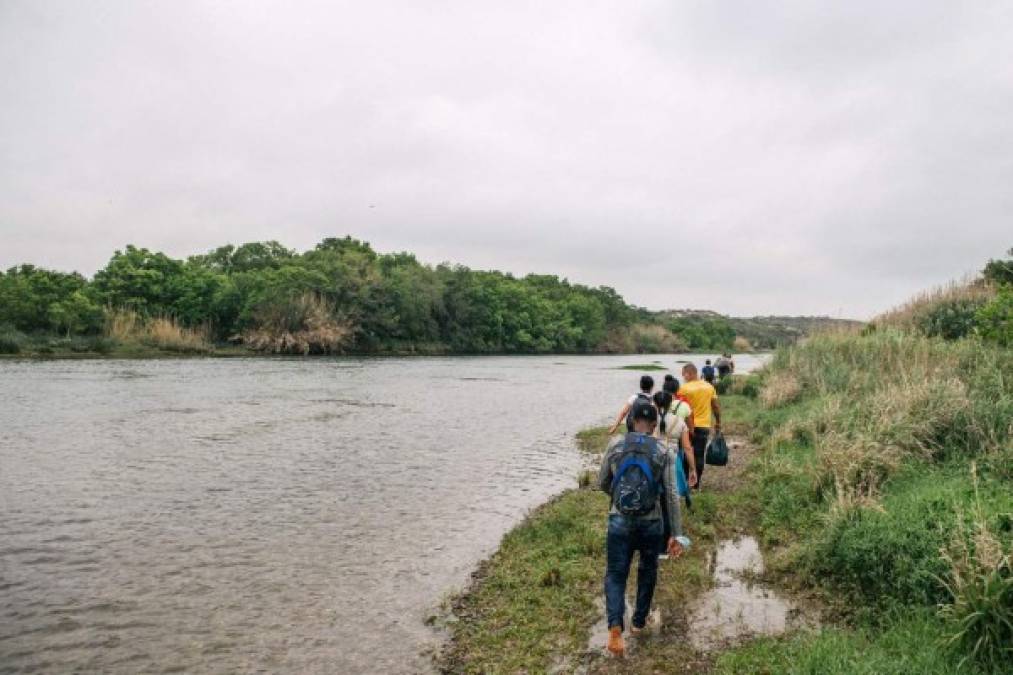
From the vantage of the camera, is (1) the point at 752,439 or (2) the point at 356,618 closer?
(2) the point at 356,618

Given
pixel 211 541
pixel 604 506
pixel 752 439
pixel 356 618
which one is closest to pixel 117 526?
pixel 211 541

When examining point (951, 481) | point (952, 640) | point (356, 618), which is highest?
point (951, 481)

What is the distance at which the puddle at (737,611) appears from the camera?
6.95m

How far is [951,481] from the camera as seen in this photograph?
29.7 feet

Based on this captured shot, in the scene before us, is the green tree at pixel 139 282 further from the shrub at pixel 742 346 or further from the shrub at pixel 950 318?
the shrub at pixel 742 346

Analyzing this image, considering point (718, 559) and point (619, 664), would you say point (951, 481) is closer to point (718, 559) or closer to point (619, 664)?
point (718, 559)

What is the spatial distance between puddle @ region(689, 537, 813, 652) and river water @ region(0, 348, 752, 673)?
319 cm

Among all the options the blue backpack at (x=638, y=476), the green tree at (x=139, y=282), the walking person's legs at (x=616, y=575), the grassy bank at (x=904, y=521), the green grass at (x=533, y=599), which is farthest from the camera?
the green tree at (x=139, y=282)

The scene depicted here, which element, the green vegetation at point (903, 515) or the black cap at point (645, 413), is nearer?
the green vegetation at point (903, 515)

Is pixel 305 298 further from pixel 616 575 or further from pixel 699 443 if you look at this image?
pixel 616 575

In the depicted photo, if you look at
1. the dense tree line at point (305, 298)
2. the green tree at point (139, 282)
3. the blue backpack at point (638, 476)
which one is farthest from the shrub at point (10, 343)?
the blue backpack at point (638, 476)

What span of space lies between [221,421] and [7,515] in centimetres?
1266

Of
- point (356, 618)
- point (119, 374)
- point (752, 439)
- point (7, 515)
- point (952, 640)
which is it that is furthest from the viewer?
point (119, 374)

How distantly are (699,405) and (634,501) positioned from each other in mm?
6443
